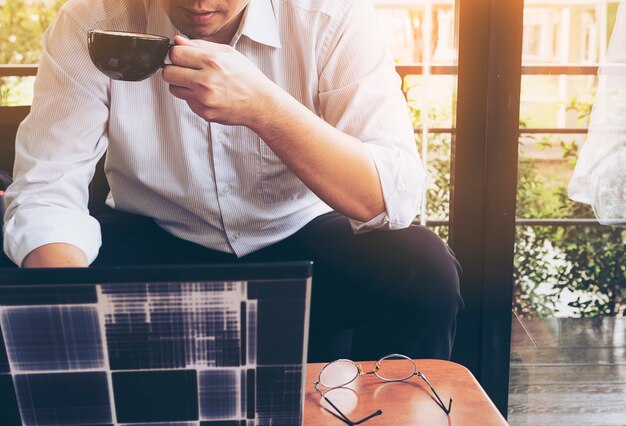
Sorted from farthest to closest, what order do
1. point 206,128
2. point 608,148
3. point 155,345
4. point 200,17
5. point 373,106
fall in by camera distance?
point 608,148
point 206,128
point 373,106
point 200,17
point 155,345

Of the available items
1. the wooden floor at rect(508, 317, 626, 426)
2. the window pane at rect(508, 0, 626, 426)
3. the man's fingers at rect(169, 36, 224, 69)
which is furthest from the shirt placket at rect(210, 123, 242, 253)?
the wooden floor at rect(508, 317, 626, 426)

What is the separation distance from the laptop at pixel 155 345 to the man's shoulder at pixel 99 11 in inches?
41.2

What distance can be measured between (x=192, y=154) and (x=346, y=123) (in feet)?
1.17

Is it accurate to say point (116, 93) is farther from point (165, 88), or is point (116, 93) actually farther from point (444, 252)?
point (444, 252)

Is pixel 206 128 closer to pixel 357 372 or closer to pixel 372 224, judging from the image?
pixel 372 224

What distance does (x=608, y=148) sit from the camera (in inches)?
71.3

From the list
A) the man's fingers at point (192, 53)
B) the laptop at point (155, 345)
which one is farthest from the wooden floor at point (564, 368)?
the laptop at point (155, 345)

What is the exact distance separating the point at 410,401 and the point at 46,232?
28.1 inches

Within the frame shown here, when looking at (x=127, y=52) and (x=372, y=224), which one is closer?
(x=127, y=52)

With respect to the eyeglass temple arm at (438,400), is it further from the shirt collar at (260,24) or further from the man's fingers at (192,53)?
the shirt collar at (260,24)

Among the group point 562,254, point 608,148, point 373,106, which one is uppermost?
point 373,106

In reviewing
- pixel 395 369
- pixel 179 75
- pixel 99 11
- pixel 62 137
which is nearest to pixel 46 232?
pixel 62 137

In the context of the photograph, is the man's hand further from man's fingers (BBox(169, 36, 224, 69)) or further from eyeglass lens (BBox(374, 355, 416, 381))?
eyeglass lens (BBox(374, 355, 416, 381))

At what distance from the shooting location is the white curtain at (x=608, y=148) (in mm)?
1730
